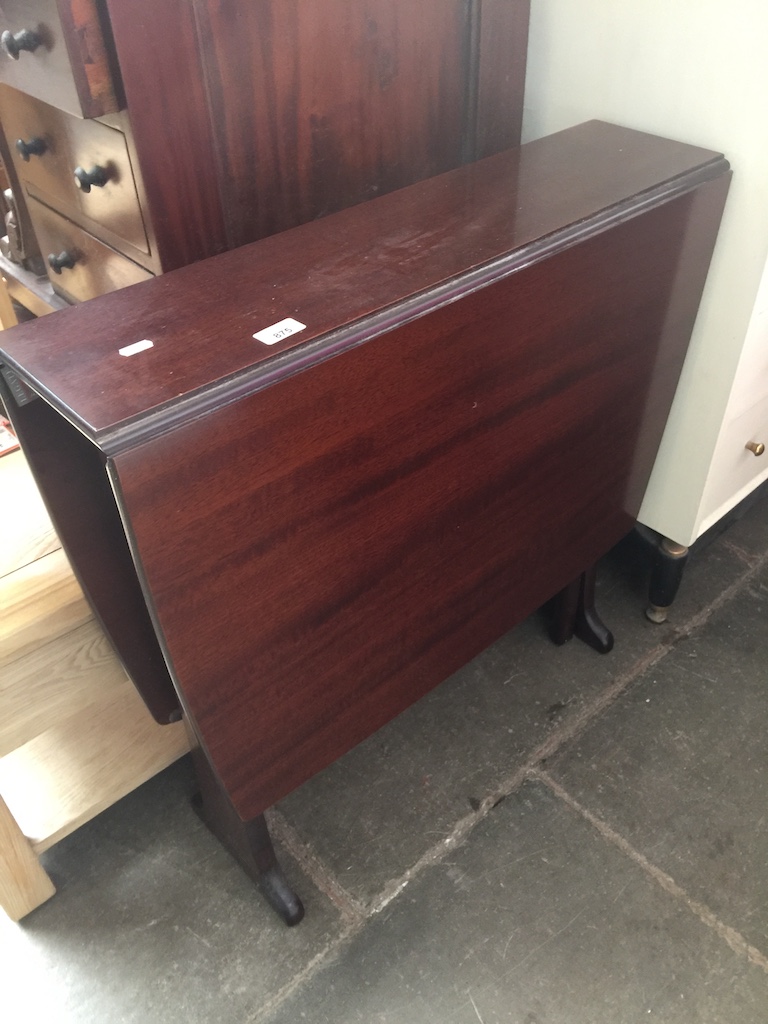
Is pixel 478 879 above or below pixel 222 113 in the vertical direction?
below

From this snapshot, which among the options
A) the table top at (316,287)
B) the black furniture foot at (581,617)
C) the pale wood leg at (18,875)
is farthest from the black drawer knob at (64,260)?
the black furniture foot at (581,617)

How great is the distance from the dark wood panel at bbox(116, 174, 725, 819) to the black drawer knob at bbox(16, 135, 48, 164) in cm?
58

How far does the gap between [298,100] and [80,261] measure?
1.17 feet

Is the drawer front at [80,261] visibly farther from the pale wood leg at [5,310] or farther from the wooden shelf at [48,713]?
the wooden shelf at [48,713]

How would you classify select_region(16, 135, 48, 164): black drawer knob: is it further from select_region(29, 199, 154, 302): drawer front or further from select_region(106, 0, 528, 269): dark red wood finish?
select_region(106, 0, 528, 269): dark red wood finish

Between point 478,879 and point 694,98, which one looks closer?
point 694,98

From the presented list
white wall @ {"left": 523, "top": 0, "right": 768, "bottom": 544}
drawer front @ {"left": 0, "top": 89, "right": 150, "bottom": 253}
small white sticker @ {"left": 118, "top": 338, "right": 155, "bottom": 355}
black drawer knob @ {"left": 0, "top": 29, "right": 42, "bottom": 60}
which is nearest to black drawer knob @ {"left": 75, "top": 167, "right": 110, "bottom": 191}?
drawer front @ {"left": 0, "top": 89, "right": 150, "bottom": 253}

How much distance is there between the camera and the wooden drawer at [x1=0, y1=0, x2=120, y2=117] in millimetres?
744

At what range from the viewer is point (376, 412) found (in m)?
0.74

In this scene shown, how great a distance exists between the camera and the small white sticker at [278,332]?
0.68 metres

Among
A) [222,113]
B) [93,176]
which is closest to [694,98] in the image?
[222,113]

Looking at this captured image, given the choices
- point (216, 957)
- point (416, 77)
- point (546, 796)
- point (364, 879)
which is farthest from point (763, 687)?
point (416, 77)

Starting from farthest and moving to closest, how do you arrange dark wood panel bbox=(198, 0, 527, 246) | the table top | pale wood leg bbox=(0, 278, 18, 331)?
pale wood leg bbox=(0, 278, 18, 331) → dark wood panel bbox=(198, 0, 527, 246) → the table top

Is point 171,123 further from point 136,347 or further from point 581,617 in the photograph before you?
point 581,617
